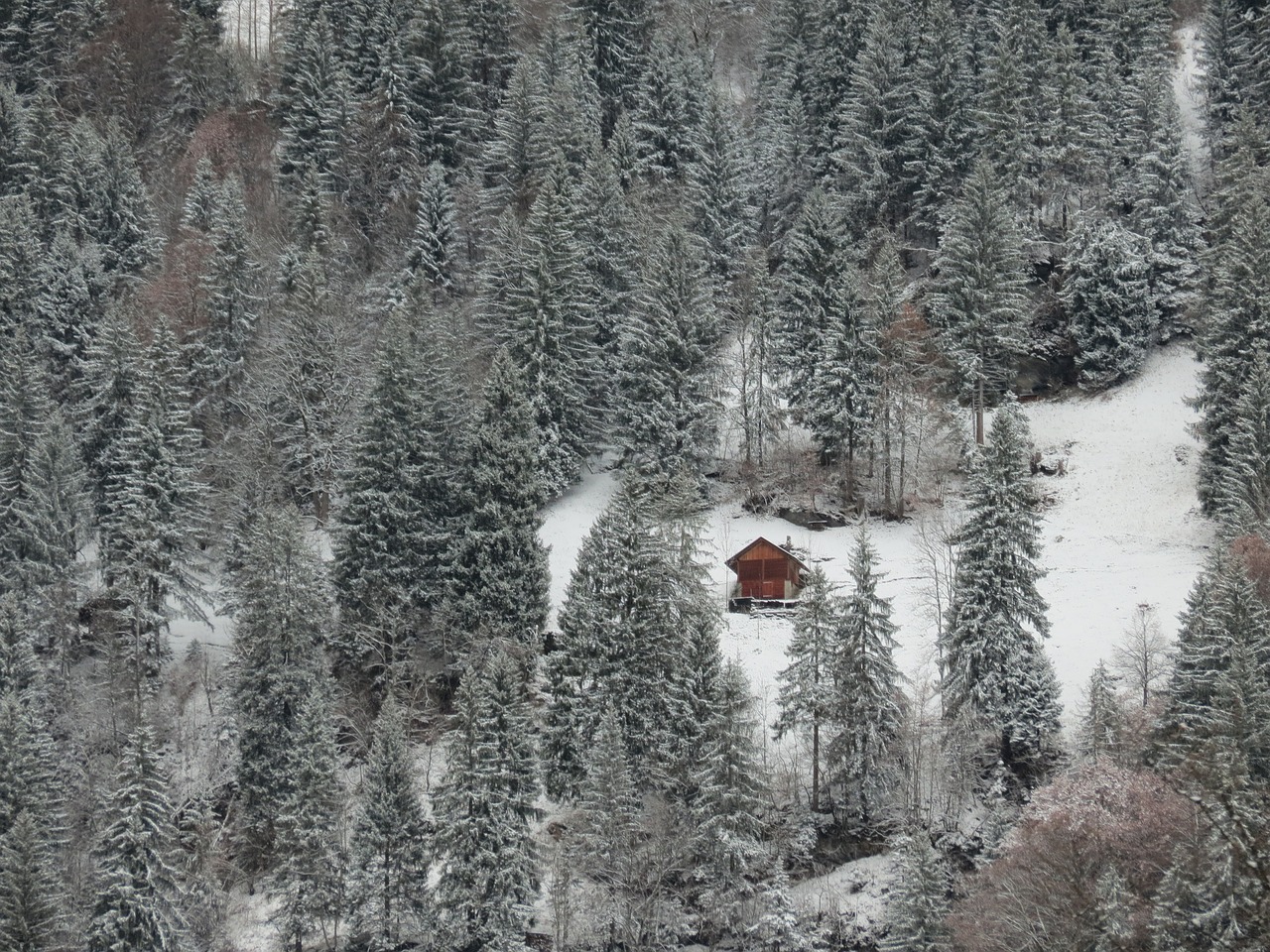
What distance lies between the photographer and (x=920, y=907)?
36906mm

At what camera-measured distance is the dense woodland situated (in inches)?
1596

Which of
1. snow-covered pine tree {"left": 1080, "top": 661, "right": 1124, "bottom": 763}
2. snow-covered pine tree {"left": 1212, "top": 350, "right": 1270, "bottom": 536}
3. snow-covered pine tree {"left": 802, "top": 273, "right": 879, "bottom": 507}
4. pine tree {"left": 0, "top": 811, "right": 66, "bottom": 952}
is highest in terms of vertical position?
snow-covered pine tree {"left": 802, "top": 273, "right": 879, "bottom": 507}

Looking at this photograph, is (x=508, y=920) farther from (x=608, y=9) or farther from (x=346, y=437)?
(x=608, y=9)

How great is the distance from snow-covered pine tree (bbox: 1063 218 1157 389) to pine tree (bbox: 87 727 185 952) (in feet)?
148

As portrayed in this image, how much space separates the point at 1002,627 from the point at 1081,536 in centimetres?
1342

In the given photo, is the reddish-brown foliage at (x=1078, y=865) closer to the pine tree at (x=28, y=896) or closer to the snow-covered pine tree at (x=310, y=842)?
the snow-covered pine tree at (x=310, y=842)

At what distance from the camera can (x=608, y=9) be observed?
81.6 metres

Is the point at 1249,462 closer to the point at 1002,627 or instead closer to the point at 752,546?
the point at 1002,627

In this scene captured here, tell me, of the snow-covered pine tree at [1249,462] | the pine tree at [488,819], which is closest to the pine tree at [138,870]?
the pine tree at [488,819]

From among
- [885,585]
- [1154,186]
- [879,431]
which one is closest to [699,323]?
[879,431]

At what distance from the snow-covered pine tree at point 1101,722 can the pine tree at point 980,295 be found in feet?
67.7

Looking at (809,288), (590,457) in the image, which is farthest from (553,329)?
(809,288)

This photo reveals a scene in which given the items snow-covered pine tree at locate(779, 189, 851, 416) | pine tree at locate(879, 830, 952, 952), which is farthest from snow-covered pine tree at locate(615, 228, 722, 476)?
pine tree at locate(879, 830, 952, 952)

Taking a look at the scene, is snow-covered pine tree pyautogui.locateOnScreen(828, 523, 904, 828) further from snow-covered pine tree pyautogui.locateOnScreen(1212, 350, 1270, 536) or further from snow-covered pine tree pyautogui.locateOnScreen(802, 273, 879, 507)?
snow-covered pine tree pyautogui.locateOnScreen(802, 273, 879, 507)
